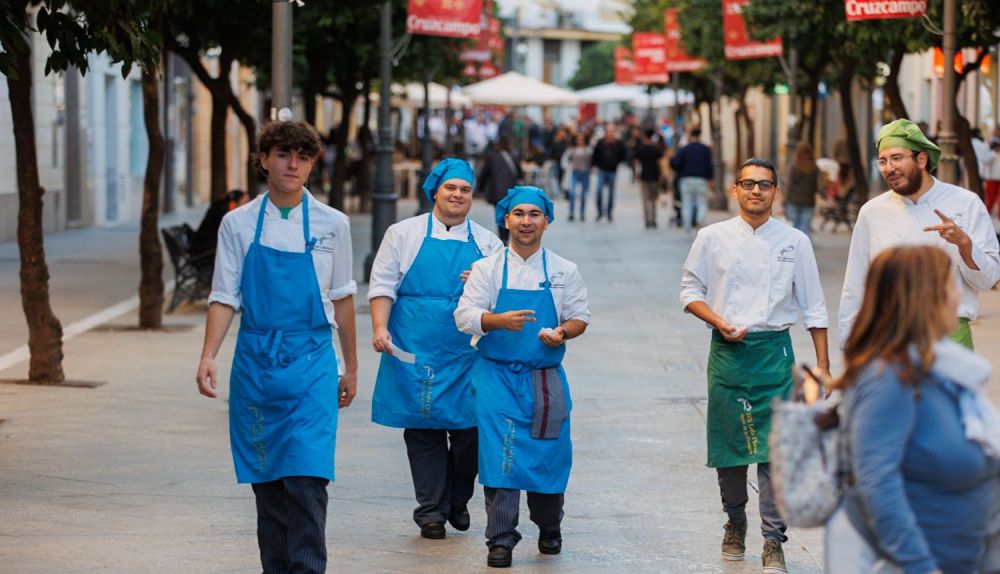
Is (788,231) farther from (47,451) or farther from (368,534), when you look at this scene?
(47,451)

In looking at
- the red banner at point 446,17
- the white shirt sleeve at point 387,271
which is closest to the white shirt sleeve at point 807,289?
the white shirt sleeve at point 387,271

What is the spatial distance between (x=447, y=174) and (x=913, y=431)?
14.1 feet

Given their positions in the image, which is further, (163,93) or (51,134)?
(163,93)

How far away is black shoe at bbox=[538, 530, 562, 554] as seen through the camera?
7.73m

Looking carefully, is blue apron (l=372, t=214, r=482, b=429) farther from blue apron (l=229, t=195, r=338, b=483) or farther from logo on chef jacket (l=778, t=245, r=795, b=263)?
blue apron (l=229, t=195, r=338, b=483)

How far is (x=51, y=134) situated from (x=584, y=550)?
2322cm

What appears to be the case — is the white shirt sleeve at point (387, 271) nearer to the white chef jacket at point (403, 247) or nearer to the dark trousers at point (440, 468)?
the white chef jacket at point (403, 247)

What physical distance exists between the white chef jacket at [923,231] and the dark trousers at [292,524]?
86.7 inches

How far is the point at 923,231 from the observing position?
714cm

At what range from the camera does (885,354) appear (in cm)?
408

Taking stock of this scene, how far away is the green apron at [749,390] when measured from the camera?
7.29 metres

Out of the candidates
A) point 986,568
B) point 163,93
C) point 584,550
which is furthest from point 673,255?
point 986,568

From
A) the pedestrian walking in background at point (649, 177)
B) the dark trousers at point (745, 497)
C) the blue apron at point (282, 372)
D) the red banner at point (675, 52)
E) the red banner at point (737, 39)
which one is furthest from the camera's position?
the red banner at point (675, 52)

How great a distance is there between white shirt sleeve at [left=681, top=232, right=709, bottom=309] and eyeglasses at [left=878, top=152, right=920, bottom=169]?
0.77 m
